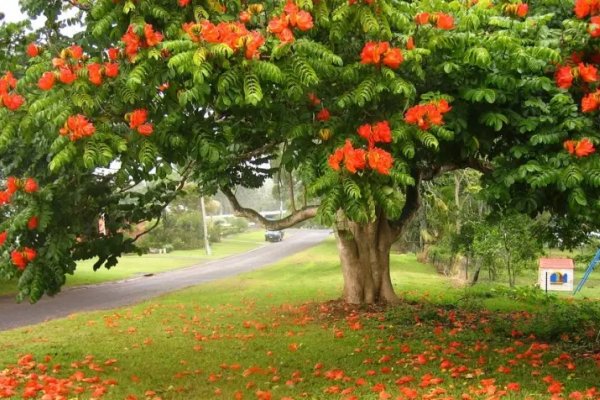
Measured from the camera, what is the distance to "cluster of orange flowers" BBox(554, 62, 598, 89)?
5078 mm

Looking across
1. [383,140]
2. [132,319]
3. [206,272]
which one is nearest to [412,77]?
[383,140]

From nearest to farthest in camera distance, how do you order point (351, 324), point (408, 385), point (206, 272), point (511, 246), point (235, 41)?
1. point (235, 41)
2. point (408, 385)
3. point (351, 324)
4. point (511, 246)
5. point (206, 272)

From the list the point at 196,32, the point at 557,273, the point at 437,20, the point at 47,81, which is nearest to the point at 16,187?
the point at 47,81

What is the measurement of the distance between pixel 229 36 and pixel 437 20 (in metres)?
1.91

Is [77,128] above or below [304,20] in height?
below

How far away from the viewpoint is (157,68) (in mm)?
5168

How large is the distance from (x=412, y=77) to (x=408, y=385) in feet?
10.8

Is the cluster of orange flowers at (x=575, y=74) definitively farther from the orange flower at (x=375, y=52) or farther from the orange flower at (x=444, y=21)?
the orange flower at (x=375, y=52)

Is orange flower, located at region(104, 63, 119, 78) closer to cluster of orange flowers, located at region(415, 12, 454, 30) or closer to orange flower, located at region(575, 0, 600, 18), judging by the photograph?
cluster of orange flowers, located at region(415, 12, 454, 30)

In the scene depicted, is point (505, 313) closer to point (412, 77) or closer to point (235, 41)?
point (412, 77)

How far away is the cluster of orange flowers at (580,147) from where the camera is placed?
4.89 metres

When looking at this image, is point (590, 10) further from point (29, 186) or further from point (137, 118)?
point (29, 186)

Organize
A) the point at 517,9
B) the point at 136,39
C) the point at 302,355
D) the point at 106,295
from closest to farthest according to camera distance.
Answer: the point at 136,39, the point at 517,9, the point at 302,355, the point at 106,295

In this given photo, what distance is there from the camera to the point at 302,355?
27.8ft
